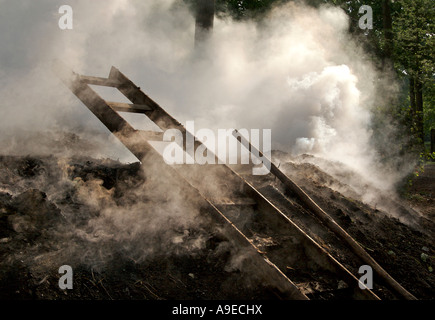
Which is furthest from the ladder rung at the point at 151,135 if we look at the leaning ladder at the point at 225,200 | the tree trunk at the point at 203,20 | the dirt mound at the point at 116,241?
the tree trunk at the point at 203,20

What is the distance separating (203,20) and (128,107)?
266 inches

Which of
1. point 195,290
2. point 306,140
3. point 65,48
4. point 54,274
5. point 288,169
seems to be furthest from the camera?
point 306,140

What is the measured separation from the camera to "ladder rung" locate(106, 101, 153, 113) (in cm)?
457

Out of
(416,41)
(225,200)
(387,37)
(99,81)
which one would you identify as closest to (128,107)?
(99,81)

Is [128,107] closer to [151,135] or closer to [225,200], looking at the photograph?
[151,135]

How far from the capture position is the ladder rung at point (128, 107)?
457 cm

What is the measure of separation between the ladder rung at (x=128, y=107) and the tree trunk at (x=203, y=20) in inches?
245

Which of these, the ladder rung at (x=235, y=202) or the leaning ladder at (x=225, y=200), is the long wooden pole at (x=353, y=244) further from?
the ladder rung at (x=235, y=202)

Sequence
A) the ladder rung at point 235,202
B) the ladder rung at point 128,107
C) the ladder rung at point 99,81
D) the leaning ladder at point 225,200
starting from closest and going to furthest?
1. the leaning ladder at point 225,200
2. the ladder rung at point 235,202
3. the ladder rung at point 128,107
4. the ladder rung at point 99,81

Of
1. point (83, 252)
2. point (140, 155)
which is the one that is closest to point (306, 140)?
point (140, 155)

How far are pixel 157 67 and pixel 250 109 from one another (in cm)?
304

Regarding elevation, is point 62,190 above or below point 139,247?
above

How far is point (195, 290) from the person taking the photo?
327 cm
